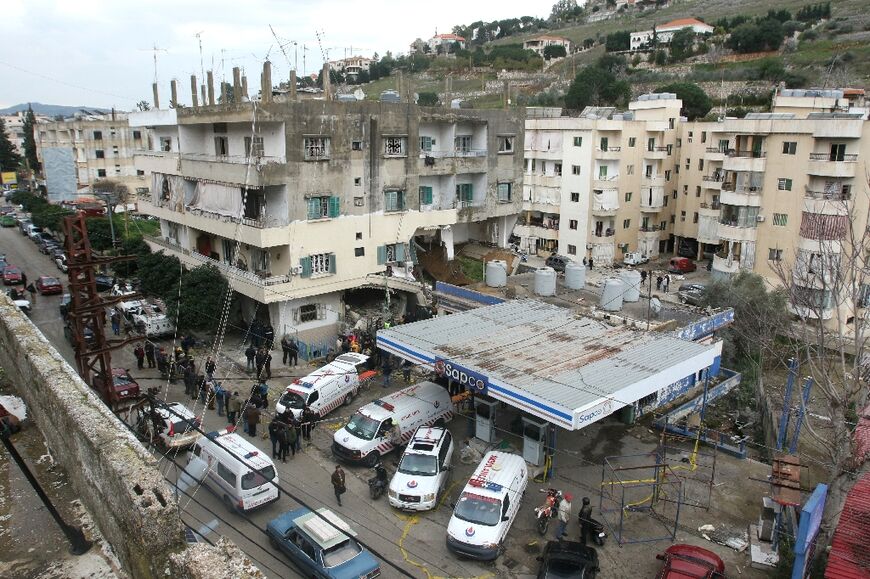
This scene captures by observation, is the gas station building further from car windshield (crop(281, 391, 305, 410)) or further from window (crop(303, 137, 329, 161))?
window (crop(303, 137, 329, 161))

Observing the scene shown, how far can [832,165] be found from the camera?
35719 millimetres

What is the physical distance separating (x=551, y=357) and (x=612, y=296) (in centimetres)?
644

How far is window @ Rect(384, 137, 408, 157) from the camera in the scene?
3127cm

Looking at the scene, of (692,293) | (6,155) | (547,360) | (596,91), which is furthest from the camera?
(6,155)

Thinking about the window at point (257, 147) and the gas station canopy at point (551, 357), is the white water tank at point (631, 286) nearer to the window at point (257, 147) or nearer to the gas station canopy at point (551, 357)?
the gas station canopy at point (551, 357)

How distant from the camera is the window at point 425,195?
110 feet

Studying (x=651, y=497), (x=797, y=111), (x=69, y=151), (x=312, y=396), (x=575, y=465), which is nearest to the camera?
(x=651, y=497)

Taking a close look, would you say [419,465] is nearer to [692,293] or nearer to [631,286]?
[631,286]

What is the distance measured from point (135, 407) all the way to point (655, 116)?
4878cm

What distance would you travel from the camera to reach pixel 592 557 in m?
13.8

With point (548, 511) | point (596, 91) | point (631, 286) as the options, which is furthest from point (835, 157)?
point (596, 91)

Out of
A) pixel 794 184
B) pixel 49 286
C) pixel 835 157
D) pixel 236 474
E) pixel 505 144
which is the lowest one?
pixel 236 474

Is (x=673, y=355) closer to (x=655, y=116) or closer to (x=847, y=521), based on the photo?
(x=847, y=521)

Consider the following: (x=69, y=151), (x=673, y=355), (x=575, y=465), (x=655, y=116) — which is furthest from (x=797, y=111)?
(x=69, y=151)
